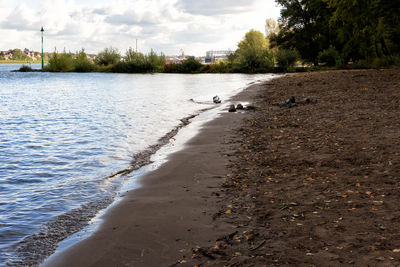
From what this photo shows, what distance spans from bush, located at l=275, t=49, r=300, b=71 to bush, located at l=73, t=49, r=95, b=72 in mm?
37156

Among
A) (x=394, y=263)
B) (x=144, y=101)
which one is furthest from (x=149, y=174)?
(x=144, y=101)

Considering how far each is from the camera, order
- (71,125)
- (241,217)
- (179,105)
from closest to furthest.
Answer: (241,217) → (71,125) → (179,105)

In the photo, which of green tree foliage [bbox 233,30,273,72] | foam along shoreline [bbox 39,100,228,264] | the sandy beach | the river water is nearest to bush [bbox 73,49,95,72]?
green tree foliage [bbox 233,30,273,72]

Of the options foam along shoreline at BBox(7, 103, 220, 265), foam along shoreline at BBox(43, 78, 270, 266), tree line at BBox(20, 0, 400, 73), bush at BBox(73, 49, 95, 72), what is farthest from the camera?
bush at BBox(73, 49, 95, 72)

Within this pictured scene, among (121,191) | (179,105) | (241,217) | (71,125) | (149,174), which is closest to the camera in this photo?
(241,217)

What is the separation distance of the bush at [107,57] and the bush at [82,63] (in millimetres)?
2855

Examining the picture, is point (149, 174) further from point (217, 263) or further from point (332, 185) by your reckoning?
point (217, 263)

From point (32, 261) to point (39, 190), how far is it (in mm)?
3131

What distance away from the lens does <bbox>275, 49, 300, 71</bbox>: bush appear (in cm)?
6031

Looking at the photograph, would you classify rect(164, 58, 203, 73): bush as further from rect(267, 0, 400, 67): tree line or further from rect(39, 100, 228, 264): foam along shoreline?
rect(39, 100, 228, 264): foam along shoreline

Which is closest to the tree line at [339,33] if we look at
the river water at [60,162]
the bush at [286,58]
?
the bush at [286,58]

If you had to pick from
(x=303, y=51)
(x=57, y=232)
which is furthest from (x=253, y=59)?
(x=57, y=232)

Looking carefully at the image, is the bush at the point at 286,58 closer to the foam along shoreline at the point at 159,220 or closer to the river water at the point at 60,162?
the river water at the point at 60,162

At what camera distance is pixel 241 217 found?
5113 millimetres
